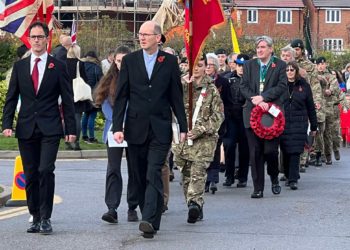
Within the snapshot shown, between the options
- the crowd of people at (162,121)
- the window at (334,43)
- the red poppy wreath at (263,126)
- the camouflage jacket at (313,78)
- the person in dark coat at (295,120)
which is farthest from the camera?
the window at (334,43)

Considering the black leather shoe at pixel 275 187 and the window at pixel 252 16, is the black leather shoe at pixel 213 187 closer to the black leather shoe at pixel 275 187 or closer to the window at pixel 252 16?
the black leather shoe at pixel 275 187

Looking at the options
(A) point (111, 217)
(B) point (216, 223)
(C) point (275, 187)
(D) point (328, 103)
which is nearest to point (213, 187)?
(C) point (275, 187)

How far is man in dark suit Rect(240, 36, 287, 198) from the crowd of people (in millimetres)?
13

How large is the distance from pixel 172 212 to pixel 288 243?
2.54 metres

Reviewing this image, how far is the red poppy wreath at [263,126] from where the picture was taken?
13.3 meters

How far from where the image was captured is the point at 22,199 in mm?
12688

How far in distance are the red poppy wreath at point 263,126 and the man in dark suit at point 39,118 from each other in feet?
11.6

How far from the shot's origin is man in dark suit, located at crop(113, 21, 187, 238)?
393 inches

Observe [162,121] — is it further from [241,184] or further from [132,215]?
[241,184]

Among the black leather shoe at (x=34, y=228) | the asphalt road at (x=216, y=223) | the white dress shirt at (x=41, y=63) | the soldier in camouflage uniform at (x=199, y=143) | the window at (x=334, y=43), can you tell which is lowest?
the asphalt road at (x=216, y=223)

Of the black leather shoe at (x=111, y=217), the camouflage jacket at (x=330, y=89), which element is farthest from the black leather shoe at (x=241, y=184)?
the camouflage jacket at (x=330, y=89)

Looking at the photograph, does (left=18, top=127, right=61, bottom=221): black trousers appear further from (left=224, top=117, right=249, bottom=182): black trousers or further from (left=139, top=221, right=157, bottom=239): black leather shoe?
(left=224, top=117, right=249, bottom=182): black trousers

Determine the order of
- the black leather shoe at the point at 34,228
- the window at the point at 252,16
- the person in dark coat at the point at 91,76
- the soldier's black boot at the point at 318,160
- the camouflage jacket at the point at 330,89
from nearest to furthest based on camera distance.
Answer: the black leather shoe at the point at 34,228 → the soldier's black boot at the point at 318,160 → the camouflage jacket at the point at 330,89 → the person in dark coat at the point at 91,76 → the window at the point at 252,16

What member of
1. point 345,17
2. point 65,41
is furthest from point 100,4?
point 65,41
